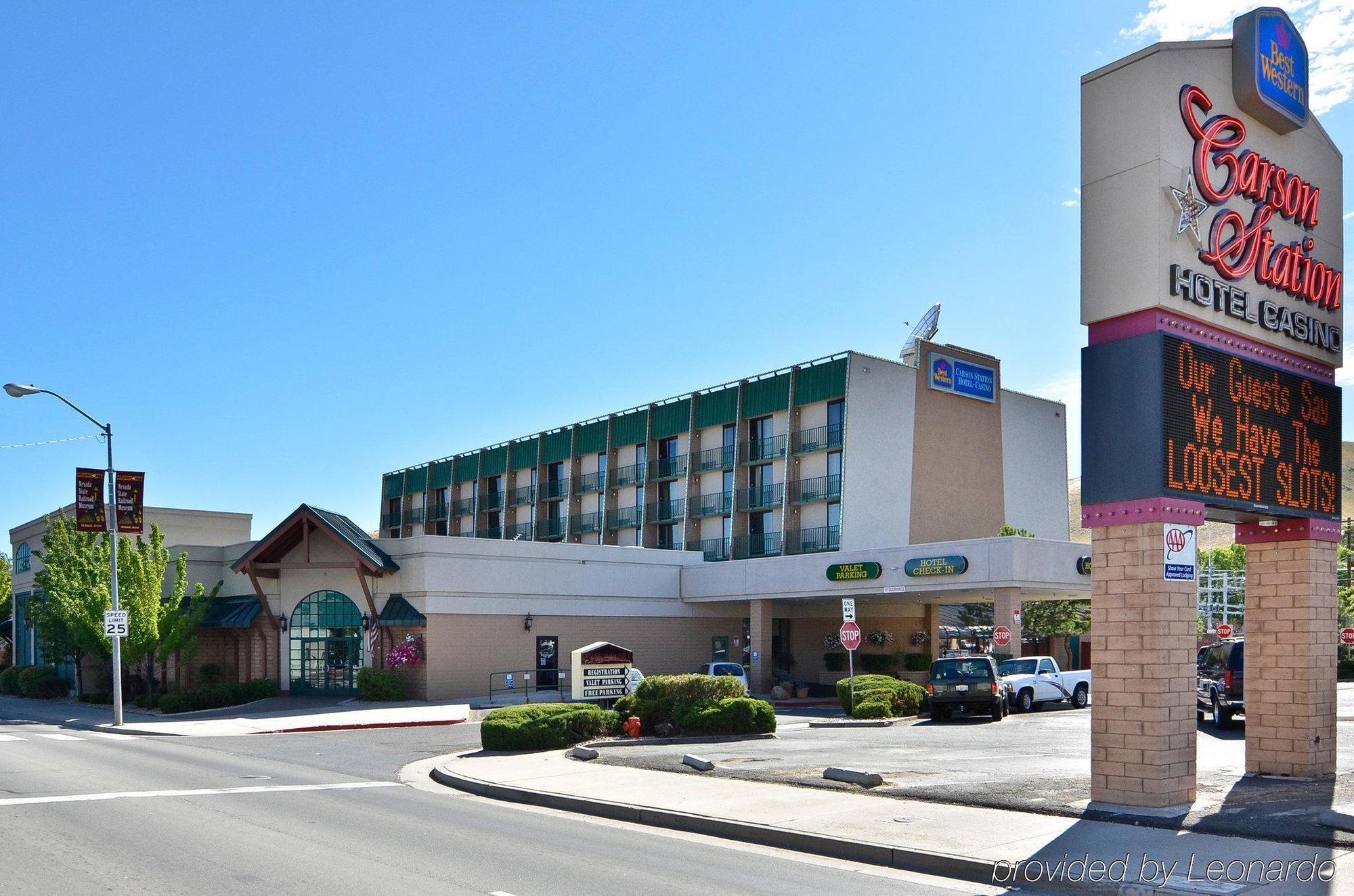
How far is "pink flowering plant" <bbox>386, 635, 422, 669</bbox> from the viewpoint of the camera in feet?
130

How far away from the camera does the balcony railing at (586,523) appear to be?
6644 centimetres

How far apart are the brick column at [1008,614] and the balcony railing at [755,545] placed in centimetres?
1921

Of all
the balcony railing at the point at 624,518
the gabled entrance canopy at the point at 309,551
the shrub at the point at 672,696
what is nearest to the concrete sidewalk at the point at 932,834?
the shrub at the point at 672,696

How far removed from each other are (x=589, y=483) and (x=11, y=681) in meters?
29.8

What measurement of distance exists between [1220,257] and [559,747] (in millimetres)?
14440

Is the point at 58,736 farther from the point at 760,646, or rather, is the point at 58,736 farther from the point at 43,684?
the point at 760,646

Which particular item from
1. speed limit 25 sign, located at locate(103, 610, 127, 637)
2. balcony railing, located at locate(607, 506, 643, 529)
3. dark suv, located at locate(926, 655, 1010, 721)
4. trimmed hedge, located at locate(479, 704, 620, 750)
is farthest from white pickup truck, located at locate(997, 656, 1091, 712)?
balcony railing, located at locate(607, 506, 643, 529)

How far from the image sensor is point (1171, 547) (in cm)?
1355

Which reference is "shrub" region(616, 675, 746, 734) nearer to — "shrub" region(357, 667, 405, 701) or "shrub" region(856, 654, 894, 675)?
"shrub" region(357, 667, 405, 701)

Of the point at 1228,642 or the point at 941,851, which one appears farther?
the point at 1228,642

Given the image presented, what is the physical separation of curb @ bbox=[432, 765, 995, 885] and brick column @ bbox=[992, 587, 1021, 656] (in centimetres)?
2414

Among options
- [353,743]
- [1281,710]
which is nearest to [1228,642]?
[1281,710]

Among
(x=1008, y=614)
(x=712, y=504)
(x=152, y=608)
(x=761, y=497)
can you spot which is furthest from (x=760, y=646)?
(x=152, y=608)

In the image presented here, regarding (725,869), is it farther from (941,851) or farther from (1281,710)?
(1281,710)
